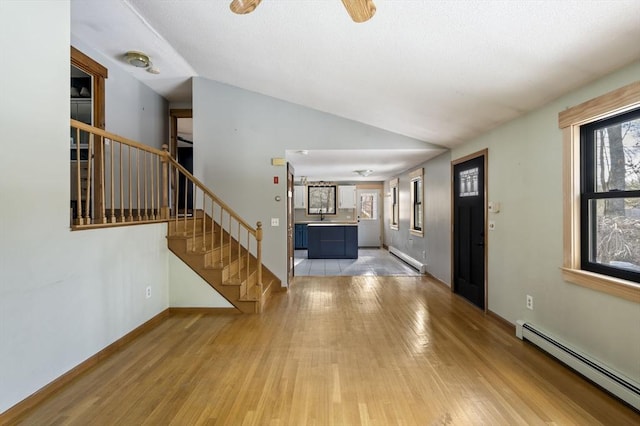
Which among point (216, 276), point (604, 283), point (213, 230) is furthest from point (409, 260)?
point (604, 283)

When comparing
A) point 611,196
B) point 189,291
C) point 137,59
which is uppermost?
point 137,59

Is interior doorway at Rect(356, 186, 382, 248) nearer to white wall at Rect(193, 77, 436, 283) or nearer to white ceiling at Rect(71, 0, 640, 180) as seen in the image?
white wall at Rect(193, 77, 436, 283)

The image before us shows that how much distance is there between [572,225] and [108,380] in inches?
149

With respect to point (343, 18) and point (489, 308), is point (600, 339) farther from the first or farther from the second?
point (343, 18)

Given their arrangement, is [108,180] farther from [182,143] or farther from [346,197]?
[346,197]

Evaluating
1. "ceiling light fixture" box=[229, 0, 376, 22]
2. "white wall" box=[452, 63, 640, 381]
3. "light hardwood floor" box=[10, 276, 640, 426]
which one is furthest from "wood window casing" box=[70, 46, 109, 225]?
"white wall" box=[452, 63, 640, 381]

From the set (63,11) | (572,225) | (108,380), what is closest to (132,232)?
(108,380)

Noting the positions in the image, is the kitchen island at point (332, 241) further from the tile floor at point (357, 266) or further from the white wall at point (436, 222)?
the white wall at point (436, 222)

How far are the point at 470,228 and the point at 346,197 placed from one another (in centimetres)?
521

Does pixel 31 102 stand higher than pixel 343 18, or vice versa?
pixel 343 18

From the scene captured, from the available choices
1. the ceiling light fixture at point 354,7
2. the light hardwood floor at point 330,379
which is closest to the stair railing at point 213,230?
the light hardwood floor at point 330,379

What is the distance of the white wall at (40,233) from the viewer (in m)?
1.85

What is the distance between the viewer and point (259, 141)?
4.72 m

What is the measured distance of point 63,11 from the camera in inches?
87.6
